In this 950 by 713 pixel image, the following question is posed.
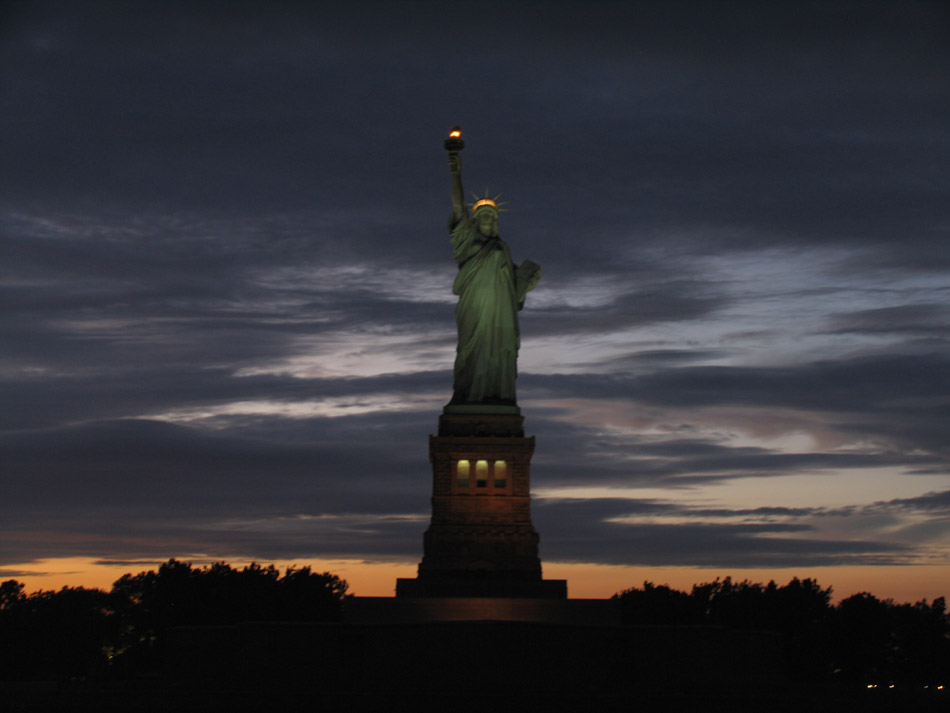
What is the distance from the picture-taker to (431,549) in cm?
3922

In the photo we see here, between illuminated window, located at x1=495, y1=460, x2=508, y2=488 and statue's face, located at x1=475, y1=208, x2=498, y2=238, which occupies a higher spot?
statue's face, located at x1=475, y1=208, x2=498, y2=238

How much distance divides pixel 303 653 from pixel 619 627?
801 cm

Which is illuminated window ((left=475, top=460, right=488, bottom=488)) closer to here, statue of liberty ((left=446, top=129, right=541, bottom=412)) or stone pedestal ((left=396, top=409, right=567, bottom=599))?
stone pedestal ((left=396, top=409, right=567, bottom=599))

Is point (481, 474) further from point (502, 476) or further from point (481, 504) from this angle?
point (481, 504)

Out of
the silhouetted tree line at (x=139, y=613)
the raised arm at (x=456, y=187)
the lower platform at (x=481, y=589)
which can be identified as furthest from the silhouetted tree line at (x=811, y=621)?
the raised arm at (x=456, y=187)

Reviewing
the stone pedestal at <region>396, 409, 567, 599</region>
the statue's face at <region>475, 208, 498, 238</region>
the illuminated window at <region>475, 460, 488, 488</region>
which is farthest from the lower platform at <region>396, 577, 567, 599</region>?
the statue's face at <region>475, 208, 498, 238</region>

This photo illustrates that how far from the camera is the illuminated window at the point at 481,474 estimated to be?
131ft

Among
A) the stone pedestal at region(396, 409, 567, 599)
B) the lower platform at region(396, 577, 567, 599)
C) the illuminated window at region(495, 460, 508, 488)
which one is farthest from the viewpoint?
the illuminated window at region(495, 460, 508, 488)

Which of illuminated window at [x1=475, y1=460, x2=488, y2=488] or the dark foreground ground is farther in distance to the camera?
illuminated window at [x1=475, y1=460, x2=488, y2=488]

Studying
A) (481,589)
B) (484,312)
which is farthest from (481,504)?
(484,312)

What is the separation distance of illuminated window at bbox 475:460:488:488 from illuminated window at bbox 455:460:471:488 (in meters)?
0.32

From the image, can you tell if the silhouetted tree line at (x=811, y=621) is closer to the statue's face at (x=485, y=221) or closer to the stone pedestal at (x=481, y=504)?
the stone pedestal at (x=481, y=504)

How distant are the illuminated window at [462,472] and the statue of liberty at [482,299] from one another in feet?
9.22

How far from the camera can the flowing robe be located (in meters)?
42.2
